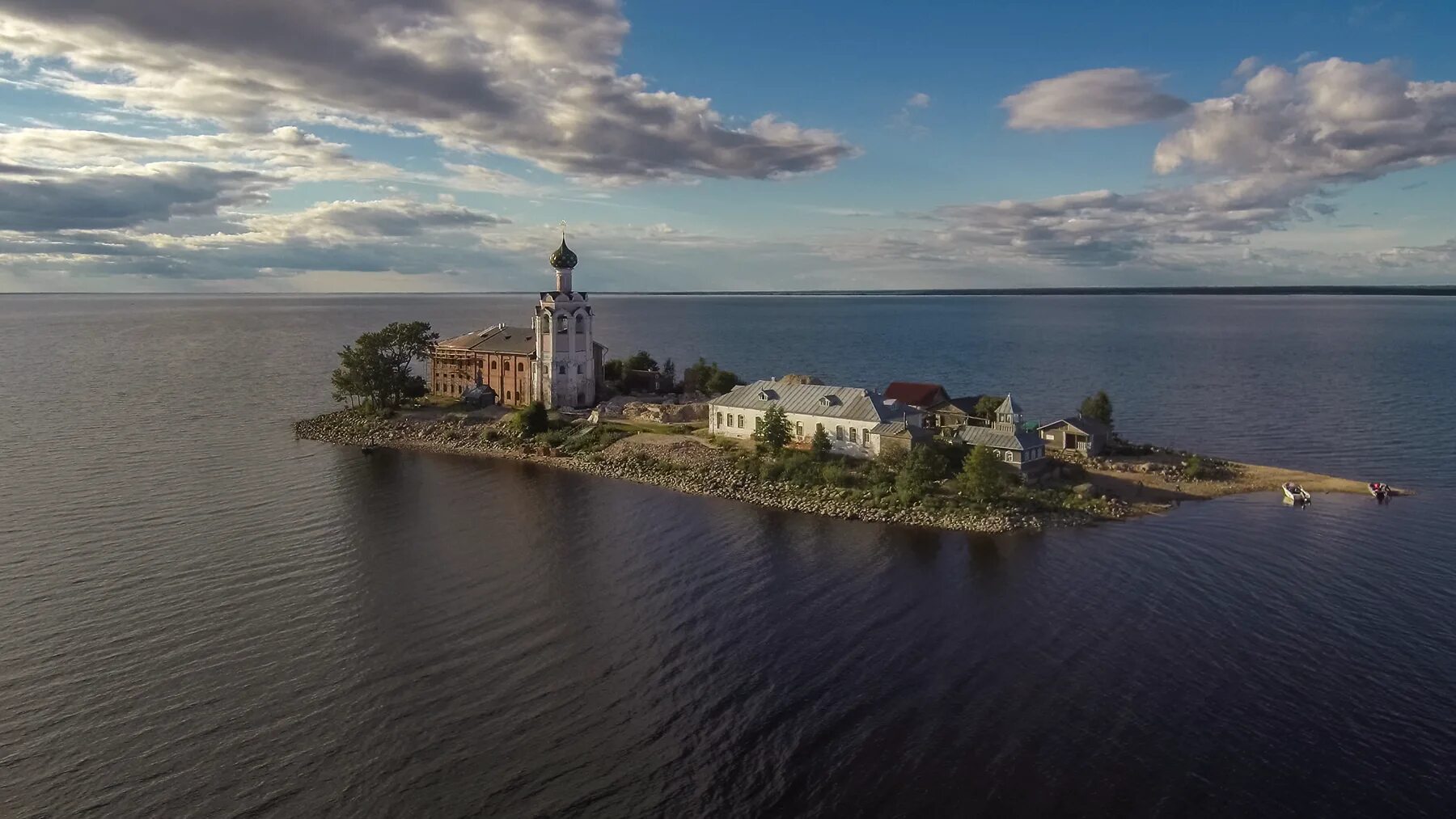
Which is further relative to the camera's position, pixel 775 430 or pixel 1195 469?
pixel 775 430

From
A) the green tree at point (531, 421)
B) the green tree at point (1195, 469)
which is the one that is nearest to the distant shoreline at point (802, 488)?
the green tree at point (1195, 469)

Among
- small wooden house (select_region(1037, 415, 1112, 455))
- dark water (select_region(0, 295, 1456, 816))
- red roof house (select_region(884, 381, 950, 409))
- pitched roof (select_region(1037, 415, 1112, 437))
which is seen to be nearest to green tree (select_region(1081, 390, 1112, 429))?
pitched roof (select_region(1037, 415, 1112, 437))

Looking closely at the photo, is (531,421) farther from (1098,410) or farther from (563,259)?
(1098,410)

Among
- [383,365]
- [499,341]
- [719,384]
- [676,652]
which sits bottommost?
[676,652]

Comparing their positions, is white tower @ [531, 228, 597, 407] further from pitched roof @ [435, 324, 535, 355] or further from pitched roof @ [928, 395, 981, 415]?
pitched roof @ [928, 395, 981, 415]

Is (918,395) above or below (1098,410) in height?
above

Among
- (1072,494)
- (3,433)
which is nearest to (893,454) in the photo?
(1072,494)

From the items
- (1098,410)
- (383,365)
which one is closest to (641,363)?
(383,365)

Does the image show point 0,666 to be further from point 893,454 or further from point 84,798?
point 893,454
